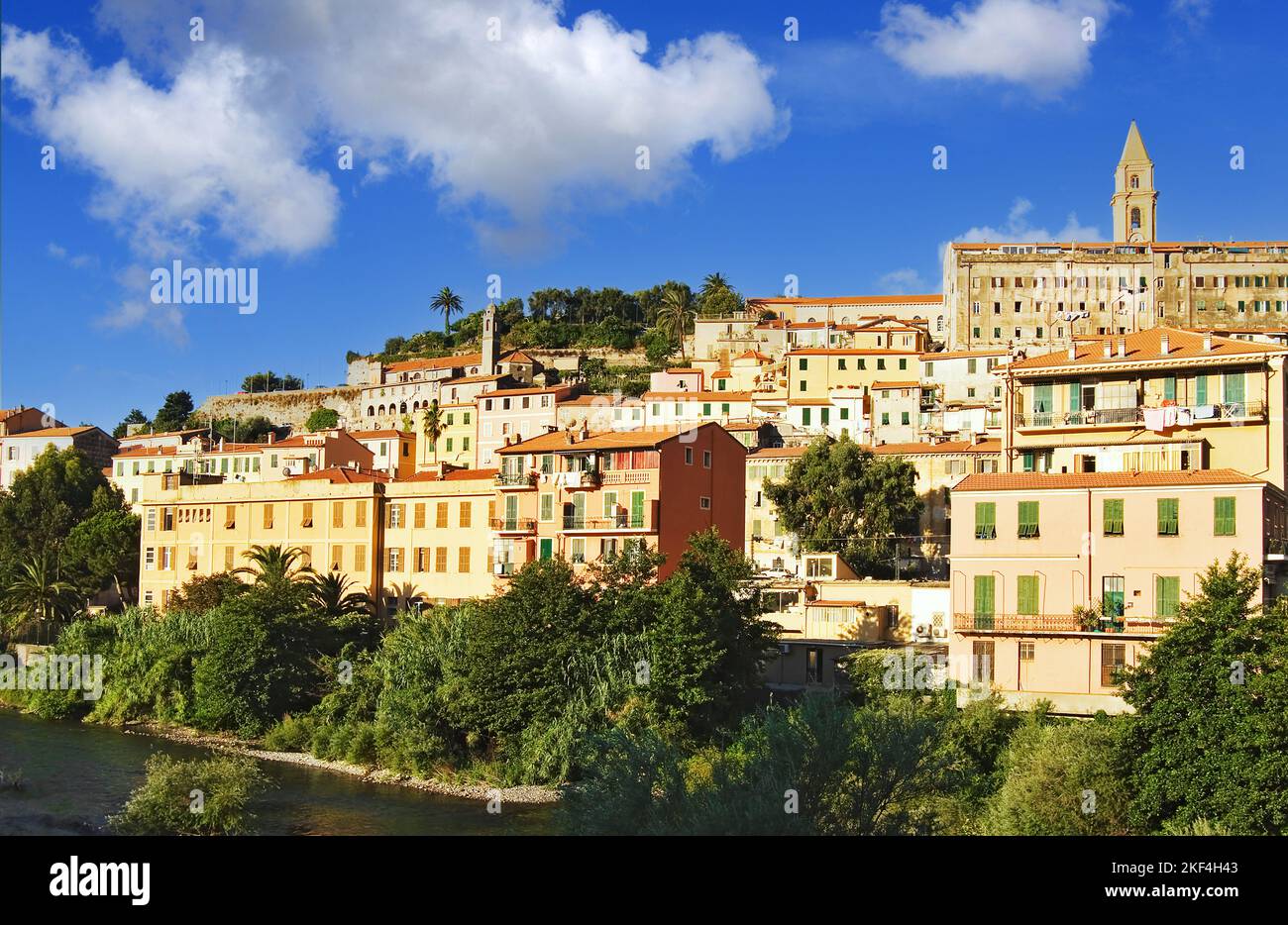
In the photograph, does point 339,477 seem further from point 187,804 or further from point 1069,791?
point 1069,791

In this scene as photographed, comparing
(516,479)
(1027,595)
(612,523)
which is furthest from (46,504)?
(1027,595)

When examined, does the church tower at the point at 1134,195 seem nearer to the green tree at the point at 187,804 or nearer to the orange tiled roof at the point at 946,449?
the orange tiled roof at the point at 946,449

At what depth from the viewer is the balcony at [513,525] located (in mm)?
48750

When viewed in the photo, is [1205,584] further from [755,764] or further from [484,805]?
[484,805]

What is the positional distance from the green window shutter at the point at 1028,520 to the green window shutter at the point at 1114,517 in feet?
6.25

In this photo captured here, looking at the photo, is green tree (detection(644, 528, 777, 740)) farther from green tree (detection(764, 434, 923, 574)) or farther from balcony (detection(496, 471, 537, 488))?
green tree (detection(764, 434, 923, 574))

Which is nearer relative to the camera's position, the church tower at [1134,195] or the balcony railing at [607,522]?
the balcony railing at [607,522]

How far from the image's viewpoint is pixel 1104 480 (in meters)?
35.1

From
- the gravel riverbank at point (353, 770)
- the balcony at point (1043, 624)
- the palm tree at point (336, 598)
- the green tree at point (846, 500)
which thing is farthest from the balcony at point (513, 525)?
the balcony at point (1043, 624)

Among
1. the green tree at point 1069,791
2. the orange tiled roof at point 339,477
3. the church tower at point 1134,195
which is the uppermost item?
the church tower at point 1134,195

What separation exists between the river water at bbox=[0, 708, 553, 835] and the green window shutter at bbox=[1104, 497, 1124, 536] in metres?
17.4

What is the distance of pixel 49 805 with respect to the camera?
33844 millimetres

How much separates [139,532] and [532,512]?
1071 inches

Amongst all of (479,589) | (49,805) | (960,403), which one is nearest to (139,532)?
(479,589)
